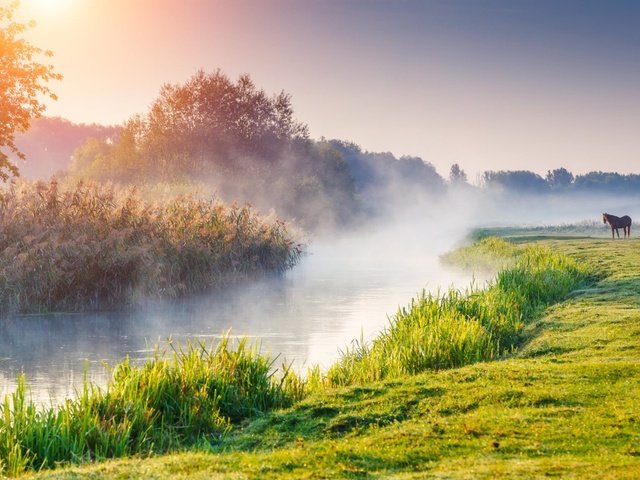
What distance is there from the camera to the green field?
7953 millimetres

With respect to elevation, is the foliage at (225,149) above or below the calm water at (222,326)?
above

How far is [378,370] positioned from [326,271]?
30.3 m

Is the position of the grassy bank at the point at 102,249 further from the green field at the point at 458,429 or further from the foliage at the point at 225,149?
the foliage at the point at 225,149

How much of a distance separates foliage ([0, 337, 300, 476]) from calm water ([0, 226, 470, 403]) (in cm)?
208

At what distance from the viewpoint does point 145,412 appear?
1098 centimetres

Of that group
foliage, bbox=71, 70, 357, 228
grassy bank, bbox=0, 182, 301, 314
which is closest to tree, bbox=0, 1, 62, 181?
grassy bank, bbox=0, 182, 301, 314

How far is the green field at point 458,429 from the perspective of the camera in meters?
7.95

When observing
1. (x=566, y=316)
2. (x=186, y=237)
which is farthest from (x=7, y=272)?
(x=566, y=316)

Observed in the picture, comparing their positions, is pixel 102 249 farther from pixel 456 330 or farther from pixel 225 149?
pixel 225 149

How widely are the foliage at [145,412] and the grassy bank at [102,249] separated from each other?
13787mm

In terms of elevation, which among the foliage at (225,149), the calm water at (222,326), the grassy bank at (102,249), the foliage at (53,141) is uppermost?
the foliage at (53,141)

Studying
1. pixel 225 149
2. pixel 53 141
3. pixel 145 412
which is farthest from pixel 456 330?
pixel 53 141

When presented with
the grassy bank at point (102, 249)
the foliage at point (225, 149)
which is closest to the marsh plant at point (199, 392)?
the grassy bank at point (102, 249)

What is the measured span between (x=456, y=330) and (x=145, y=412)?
22.9 ft
